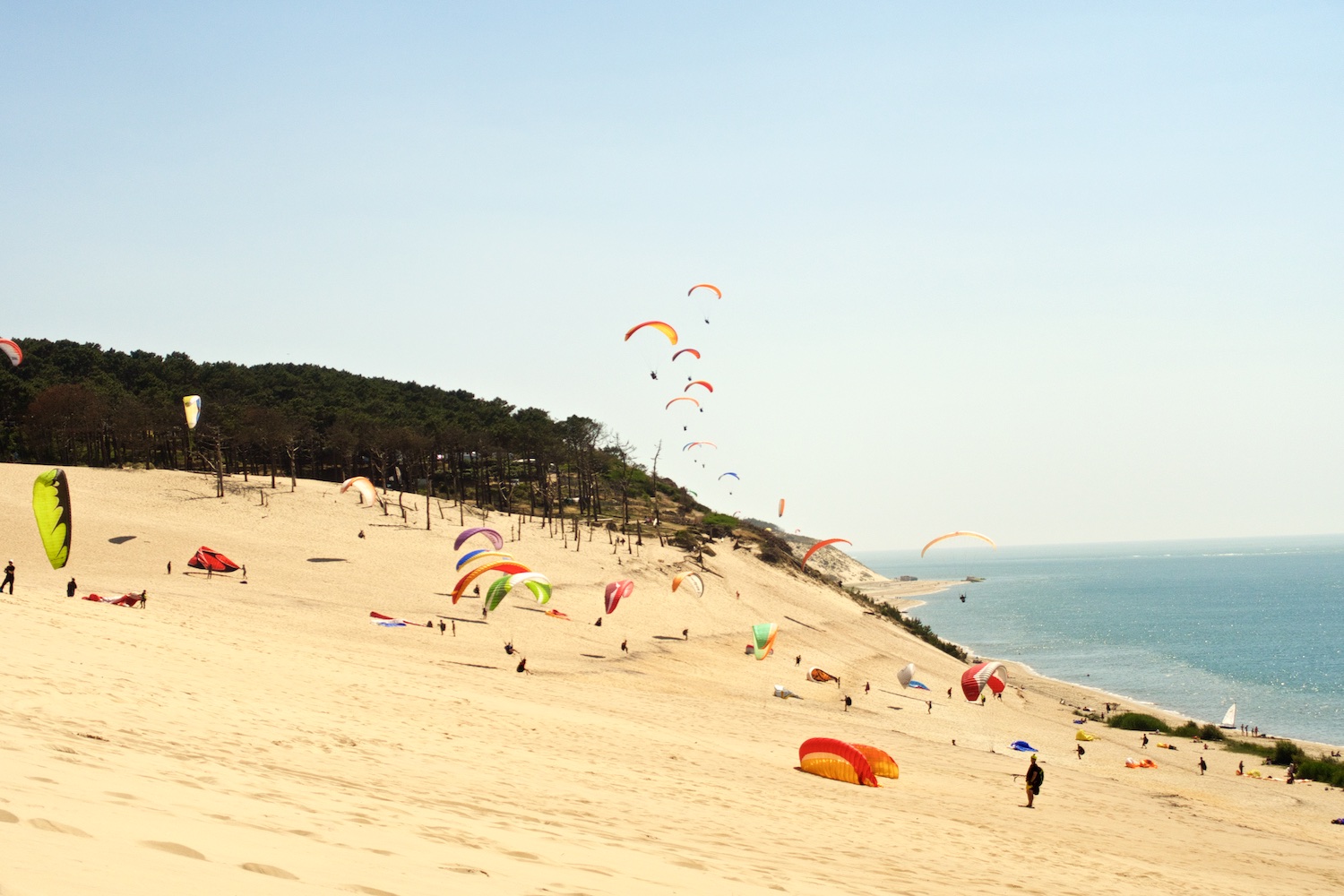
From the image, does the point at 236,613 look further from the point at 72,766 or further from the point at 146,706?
the point at 72,766

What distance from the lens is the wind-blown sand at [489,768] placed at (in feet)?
17.8

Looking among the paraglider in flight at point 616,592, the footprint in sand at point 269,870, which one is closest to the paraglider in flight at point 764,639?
the paraglider in flight at point 616,592

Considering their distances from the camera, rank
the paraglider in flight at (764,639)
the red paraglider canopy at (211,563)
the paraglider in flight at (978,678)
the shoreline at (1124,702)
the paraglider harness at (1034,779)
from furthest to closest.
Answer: the shoreline at (1124,702)
the paraglider in flight at (764,639)
the red paraglider canopy at (211,563)
the paraglider in flight at (978,678)
the paraglider harness at (1034,779)

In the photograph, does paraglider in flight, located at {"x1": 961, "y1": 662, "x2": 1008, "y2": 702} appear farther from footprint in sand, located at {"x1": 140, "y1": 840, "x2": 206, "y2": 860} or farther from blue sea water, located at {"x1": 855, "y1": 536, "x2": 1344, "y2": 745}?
footprint in sand, located at {"x1": 140, "y1": 840, "x2": 206, "y2": 860}

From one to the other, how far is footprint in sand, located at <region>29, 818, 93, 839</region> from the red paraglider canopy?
29366 mm

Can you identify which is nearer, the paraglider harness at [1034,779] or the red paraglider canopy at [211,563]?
the paraglider harness at [1034,779]

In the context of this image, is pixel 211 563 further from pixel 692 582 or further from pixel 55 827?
pixel 55 827

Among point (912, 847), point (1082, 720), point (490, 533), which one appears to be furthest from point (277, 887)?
point (1082, 720)

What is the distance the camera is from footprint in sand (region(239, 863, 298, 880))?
14.5 feet

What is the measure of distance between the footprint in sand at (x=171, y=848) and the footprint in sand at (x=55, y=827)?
0.26m

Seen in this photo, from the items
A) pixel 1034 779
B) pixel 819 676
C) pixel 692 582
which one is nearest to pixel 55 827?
pixel 1034 779

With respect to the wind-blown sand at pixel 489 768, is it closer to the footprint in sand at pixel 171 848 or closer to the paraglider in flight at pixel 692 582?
the footprint in sand at pixel 171 848

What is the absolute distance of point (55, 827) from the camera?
14.5 ft

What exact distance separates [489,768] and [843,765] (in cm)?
682
